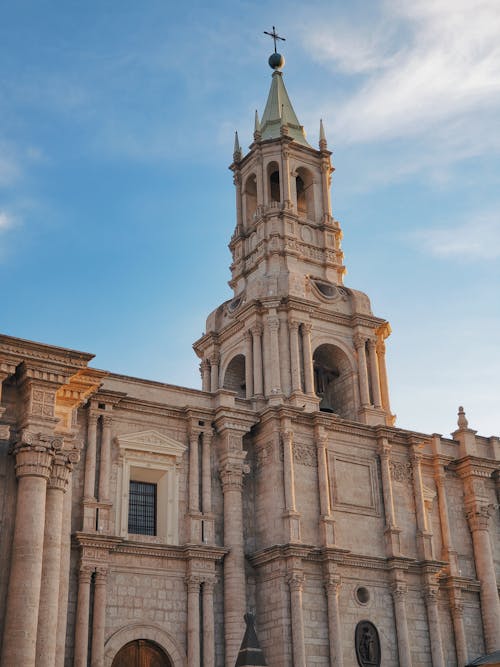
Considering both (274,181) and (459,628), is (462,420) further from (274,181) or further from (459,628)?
(274,181)

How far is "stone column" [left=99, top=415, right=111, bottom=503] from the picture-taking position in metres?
29.9

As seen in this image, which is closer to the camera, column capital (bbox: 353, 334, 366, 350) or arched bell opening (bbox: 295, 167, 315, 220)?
column capital (bbox: 353, 334, 366, 350)

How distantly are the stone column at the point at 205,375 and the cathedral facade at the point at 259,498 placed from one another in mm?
147

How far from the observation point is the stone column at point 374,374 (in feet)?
125

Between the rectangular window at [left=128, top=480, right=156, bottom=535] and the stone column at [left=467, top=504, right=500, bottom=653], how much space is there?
48.1 ft

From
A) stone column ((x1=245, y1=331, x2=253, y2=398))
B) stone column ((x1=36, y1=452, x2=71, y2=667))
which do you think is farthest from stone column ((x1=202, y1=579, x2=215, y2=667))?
stone column ((x1=245, y1=331, x2=253, y2=398))

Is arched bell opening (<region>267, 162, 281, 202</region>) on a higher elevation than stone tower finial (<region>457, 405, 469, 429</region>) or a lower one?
higher

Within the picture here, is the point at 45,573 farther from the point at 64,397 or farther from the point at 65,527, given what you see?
the point at 64,397

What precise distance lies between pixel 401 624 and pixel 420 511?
4818mm

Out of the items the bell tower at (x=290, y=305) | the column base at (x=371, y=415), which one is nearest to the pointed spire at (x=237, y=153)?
the bell tower at (x=290, y=305)

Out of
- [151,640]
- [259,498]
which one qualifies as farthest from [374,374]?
[151,640]

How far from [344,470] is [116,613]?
10.8 m

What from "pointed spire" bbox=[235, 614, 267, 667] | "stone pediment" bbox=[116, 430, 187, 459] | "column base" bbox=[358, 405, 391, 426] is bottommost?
"pointed spire" bbox=[235, 614, 267, 667]

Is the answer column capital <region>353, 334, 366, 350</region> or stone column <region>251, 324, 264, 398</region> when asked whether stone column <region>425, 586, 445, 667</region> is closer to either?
stone column <region>251, 324, 264, 398</region>
